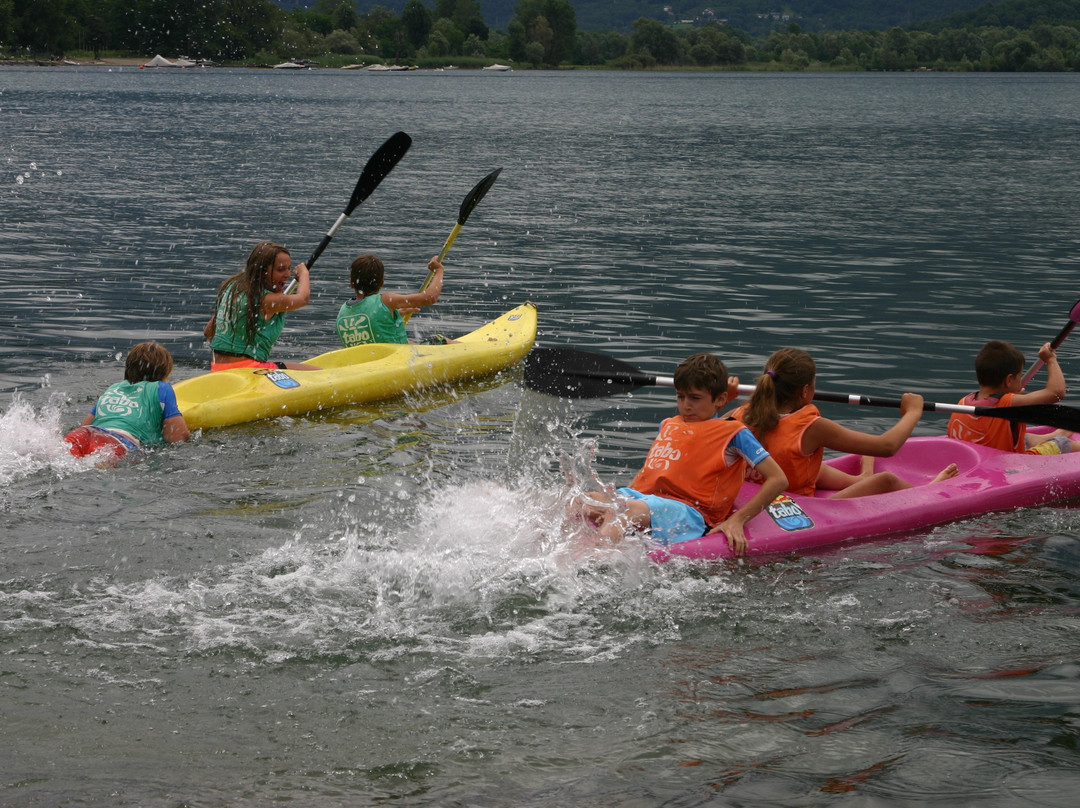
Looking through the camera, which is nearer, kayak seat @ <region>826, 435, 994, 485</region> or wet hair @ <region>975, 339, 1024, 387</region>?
wet hair @ <region>975, 339, 1024, 387</region>

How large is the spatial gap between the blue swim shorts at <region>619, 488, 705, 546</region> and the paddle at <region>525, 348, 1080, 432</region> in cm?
128

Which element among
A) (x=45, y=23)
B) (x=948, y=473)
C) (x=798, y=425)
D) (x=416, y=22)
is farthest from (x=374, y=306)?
(x=416, y=22)

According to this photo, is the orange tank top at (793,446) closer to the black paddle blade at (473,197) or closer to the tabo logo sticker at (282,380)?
the tabo logo sticker at (282,380)

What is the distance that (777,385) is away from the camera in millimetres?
6422

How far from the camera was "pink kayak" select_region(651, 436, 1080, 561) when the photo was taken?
638 cm

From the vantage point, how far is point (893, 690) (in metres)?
4.86

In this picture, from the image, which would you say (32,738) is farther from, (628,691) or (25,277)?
(25,277)

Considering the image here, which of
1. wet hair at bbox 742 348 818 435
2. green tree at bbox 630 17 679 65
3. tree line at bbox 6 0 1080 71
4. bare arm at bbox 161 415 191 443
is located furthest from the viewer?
green tree at bbox 630 17 679 65

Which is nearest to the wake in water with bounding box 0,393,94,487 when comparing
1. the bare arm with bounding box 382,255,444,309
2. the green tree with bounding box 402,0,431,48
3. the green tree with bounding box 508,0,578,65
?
the bare arm with bounding box 382,255,444,309

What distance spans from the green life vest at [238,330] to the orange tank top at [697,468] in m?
4.20

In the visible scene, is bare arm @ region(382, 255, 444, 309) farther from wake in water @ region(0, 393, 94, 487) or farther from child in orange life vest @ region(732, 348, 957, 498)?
child in orange life vest @ region(732, 348, 957, 498)

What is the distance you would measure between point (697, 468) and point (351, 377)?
4.22 m

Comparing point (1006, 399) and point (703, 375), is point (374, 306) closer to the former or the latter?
point (703, 375)

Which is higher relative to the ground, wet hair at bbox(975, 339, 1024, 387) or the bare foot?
wet hair at bbox(975, 339, 1024, 387)
